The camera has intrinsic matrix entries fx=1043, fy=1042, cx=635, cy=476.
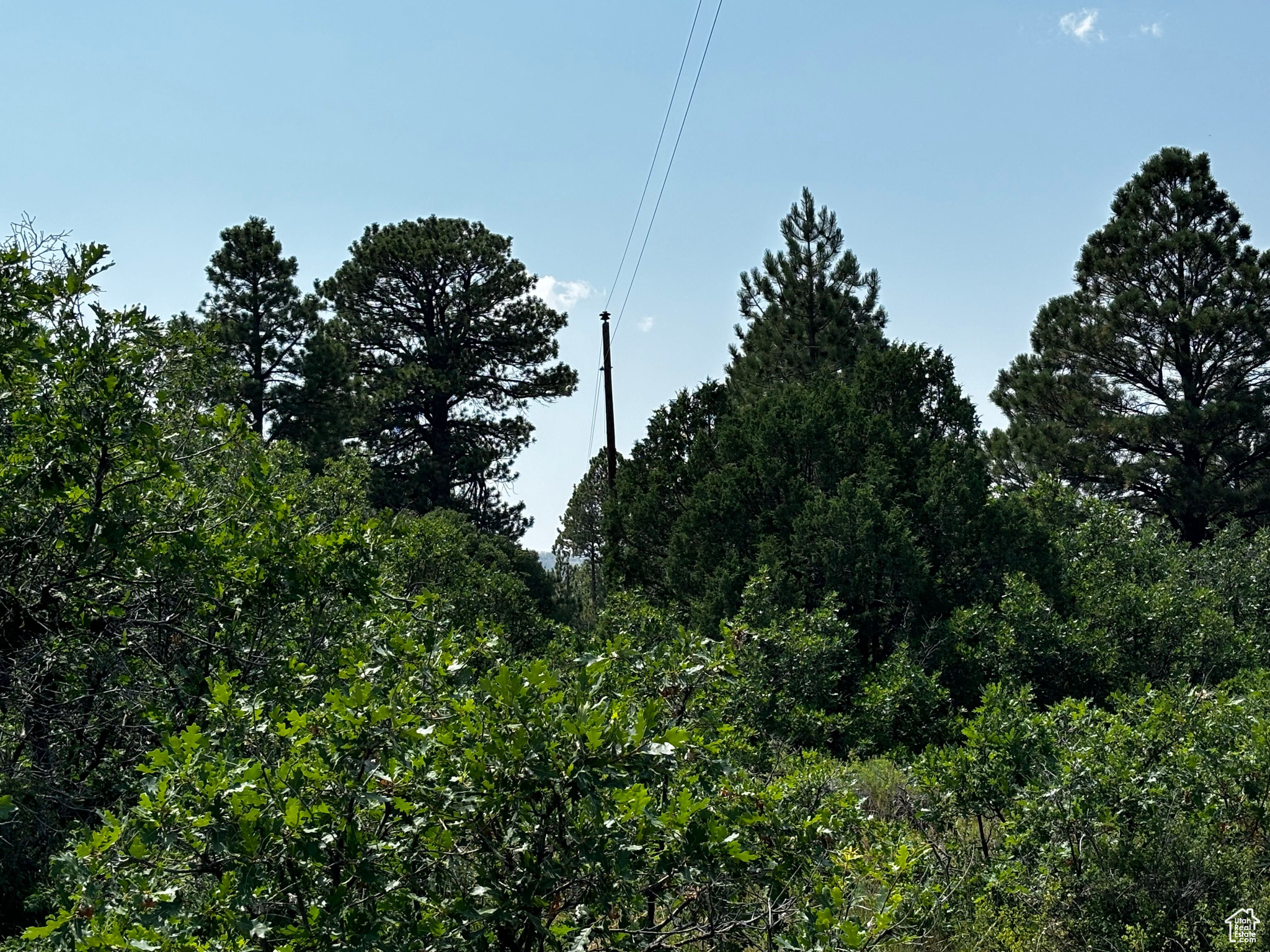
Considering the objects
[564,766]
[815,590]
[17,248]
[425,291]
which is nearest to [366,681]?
[564,766]

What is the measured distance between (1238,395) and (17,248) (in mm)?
27078

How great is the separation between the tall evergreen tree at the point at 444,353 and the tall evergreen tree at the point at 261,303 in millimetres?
2692

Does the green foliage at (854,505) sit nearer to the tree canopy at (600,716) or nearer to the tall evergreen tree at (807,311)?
the tree canopy at (600,716)

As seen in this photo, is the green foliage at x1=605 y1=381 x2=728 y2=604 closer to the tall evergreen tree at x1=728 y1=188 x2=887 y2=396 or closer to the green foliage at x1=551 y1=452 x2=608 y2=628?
the tall evergreen tree at x1=728 y1=188 x2=887 y2=396

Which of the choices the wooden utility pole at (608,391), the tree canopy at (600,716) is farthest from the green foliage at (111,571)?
the wooden utility pole at (608,391)

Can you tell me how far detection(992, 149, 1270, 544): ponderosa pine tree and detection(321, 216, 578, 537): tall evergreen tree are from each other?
1550cm

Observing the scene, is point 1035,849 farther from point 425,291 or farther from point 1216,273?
point 425,291

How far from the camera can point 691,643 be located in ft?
14.0

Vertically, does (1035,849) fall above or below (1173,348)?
below

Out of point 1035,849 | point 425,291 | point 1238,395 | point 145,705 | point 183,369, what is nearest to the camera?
point 145,705

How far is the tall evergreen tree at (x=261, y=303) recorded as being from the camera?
95.1 feet

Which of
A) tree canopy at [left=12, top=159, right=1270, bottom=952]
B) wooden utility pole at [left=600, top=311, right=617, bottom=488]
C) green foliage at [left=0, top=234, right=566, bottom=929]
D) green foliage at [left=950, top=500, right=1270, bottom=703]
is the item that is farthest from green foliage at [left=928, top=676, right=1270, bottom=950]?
wooden utility pole at [left=600, top=311, right=617, bottom=488]

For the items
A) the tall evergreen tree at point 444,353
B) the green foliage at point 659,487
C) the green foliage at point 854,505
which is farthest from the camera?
the tall evergreen tree at point 444,353

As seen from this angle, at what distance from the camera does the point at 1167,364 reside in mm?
26453
